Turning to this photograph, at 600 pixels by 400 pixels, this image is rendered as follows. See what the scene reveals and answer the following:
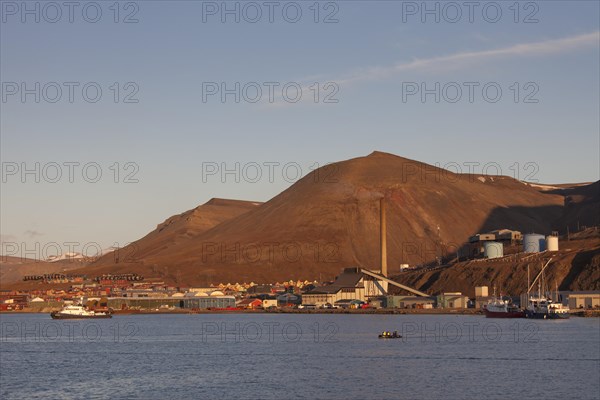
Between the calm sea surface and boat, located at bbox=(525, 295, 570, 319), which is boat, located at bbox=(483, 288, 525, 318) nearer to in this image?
boat, located at bbox=(525, 295, 570, 319)

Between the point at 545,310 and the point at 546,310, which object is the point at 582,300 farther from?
the point at 546,310

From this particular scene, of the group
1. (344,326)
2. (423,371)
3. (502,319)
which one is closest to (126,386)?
(423,371)

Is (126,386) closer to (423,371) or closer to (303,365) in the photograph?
(303,365)

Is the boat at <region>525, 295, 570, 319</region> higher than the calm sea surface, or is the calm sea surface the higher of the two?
the boat at <region>525, 295, 570, 319</region>

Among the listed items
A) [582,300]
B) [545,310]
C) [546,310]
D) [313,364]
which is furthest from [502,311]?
[313,364]

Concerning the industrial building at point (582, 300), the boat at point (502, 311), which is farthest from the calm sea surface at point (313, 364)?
the industrial building at point (582, 300)

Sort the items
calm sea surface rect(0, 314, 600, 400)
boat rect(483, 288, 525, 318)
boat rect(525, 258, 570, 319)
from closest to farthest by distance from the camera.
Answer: calm sea surface rect(0, 314, 600, 400)
boat rect(525, 258, 570, 319)
boat rect(483, 288, 525, 318)

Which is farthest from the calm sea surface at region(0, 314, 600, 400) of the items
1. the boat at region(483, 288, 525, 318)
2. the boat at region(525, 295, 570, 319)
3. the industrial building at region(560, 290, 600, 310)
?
the industrial building at region(560, 290, 600, 310)

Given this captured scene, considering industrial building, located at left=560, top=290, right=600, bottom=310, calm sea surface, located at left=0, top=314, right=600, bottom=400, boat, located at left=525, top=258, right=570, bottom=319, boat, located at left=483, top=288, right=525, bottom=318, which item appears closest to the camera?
calm sea surface, located at left=0, top=314, right=600, bottom=400
